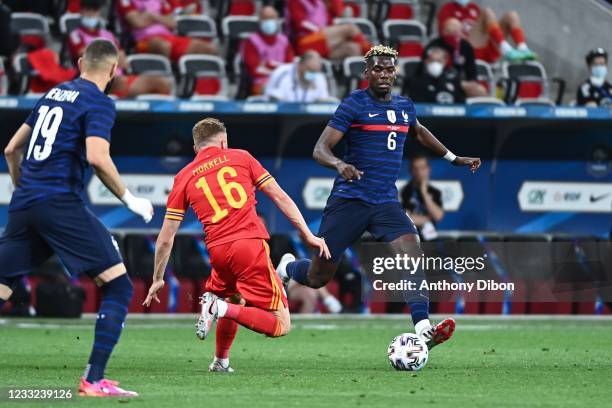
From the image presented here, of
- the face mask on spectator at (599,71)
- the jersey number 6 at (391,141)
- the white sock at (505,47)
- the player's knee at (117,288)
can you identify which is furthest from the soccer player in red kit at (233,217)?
the white sock at (505,47)

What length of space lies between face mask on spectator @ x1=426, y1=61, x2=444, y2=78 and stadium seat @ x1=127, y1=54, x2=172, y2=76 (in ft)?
10.8

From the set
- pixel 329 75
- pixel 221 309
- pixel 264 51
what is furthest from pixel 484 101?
pixel 221 309

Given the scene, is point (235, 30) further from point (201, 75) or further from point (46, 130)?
point (46, 130)

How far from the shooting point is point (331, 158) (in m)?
10.7

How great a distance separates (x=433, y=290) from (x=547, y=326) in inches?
74.0

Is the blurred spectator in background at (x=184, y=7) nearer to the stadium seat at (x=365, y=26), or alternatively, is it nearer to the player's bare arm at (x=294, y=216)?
the stadium seat at (x=365, y=26)

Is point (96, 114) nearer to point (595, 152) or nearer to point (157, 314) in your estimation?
point (157, 314)

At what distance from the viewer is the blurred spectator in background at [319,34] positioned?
19.2 metres

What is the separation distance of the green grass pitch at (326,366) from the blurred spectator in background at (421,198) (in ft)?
6.38

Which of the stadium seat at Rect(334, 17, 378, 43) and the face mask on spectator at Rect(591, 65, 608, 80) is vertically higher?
the stadium seat at Rect(334, 17, 378, 43)

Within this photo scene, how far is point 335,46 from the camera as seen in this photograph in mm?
19422

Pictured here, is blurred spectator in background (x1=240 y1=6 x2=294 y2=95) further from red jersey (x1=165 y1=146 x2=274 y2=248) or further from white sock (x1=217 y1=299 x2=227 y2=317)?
white sock (x1=217 y1=299 x2=227 y2=317)

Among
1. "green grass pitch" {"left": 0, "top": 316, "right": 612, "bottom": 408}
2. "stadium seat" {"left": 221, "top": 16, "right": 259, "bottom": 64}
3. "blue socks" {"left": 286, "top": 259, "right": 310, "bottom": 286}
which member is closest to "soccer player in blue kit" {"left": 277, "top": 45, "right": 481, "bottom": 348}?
"blue socks" {"left": 286, "top": 259, "right": 310, "bottom": 286}

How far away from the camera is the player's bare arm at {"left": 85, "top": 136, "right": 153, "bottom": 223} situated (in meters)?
7.87
